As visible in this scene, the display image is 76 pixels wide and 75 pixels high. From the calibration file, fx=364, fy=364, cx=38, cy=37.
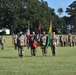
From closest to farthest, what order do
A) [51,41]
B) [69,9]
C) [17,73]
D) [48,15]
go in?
[17,73] → [51,41] → [48,15] → [69,9]

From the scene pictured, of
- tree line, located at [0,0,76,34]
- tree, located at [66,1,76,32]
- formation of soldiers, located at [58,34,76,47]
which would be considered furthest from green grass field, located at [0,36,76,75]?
tree, located at [66,1,76,32]

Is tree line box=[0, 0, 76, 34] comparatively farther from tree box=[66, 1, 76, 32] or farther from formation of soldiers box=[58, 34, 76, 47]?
formation of soldiers box=[58, 34, 76, 47]

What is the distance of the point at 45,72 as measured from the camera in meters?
16.3

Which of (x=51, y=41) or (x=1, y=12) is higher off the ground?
(x=1, y=12)

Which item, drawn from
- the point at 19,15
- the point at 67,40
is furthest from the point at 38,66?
the point at 19,15

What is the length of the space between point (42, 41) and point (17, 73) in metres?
12.2

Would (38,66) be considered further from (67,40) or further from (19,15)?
(19,15)

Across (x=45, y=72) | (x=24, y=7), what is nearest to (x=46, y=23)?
(x=24, y=7)

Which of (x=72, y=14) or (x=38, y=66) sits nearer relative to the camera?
(x=38, y=66)

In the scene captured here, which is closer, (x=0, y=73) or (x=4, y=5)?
(x=0, y=73)

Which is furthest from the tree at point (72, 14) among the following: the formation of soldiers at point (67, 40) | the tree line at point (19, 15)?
the formation of soldiers at point (67, 40)

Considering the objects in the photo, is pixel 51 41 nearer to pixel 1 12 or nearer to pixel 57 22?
pixel 1 12

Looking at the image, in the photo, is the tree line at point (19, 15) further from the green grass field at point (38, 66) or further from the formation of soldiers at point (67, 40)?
the green grass field at point (38, 66)

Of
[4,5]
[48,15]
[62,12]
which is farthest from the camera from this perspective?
[62,12]
